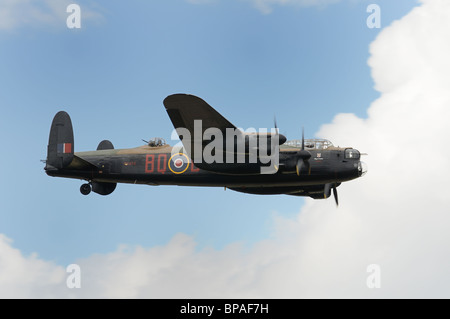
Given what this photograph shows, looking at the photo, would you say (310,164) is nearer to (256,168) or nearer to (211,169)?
(256,168)

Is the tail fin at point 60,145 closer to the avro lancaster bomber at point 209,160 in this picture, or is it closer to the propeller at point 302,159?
the avro lancaster bomber at point 209,160

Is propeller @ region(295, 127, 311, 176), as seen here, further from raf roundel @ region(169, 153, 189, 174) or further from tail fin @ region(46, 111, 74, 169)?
tail fin @ region(46, 111, 74, 169)

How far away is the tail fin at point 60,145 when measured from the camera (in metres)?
29.8

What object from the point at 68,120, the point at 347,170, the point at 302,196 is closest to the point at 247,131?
the point at 347,170

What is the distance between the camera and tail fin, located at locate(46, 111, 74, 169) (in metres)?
29.8

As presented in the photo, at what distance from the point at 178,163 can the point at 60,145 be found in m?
5.61

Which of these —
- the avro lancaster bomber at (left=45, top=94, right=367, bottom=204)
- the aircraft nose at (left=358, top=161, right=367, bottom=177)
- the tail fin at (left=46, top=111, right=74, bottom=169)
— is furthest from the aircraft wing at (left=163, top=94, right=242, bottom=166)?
the tail fin at (left=46, top=111, right=74, bottom=169)

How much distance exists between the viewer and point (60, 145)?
97.8 ft

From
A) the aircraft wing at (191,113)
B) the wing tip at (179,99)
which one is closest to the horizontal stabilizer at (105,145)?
the aircraft wing at (191,113)

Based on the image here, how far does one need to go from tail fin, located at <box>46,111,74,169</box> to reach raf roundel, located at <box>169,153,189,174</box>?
4.72 m

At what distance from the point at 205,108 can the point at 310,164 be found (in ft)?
18.8

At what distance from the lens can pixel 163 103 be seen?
25031mm

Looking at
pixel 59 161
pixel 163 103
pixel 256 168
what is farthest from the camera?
pixel 59 161

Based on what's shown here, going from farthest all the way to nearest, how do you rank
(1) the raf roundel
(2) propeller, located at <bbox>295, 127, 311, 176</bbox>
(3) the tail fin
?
(3) the tail fin, (1) the raf roundel, (2) propeller, located at <bbox>295, 127, 311, 176</bbox>
